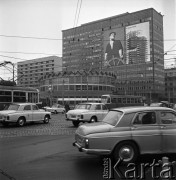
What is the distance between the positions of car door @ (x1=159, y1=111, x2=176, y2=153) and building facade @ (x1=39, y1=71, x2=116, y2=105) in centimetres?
9071

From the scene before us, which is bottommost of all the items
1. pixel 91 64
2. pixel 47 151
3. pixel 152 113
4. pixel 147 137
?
pixel 47 151

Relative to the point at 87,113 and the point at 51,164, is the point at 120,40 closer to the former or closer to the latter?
the point at 87,113

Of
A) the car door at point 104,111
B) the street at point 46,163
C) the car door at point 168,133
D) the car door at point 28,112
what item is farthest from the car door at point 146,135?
the car door at point 28,112

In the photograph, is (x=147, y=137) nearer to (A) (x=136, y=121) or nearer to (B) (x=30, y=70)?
(A) (x=136, y=121)

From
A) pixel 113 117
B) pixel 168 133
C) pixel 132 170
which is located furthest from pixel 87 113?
pixel 132 170

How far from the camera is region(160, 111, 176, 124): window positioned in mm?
7813

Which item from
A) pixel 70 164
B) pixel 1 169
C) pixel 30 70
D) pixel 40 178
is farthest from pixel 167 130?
pixel 30 70

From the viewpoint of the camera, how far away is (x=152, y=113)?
782 cm

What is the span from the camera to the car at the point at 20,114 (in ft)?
58.6

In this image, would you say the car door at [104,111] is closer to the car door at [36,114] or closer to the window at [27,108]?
the car door at [36,114]

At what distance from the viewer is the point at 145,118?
25.5 ft

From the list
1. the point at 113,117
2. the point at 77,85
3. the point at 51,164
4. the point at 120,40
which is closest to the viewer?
the point at 51,164

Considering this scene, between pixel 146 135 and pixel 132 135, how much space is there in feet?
1.32

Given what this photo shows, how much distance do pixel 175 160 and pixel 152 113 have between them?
1465 mm
